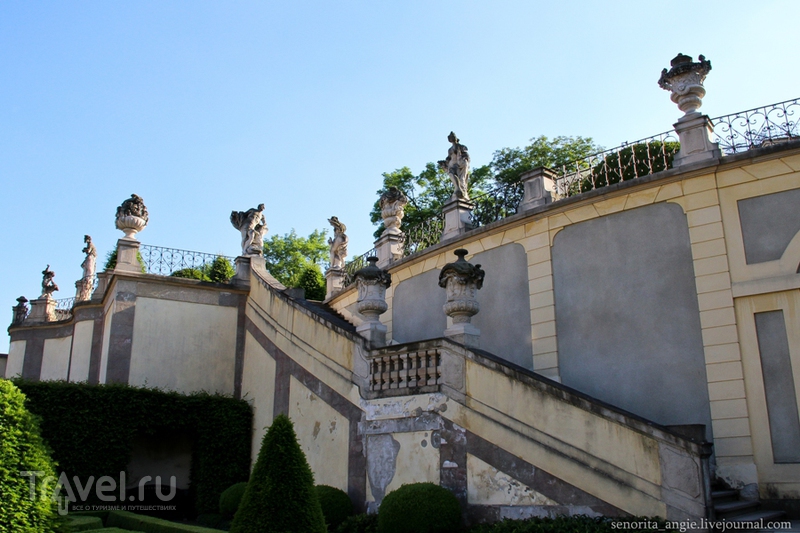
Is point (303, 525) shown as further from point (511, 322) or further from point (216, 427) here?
point (216, 427)

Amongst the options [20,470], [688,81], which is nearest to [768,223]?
[688,81]

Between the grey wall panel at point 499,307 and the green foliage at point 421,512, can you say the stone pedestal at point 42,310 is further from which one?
the green foliage at point 421,512

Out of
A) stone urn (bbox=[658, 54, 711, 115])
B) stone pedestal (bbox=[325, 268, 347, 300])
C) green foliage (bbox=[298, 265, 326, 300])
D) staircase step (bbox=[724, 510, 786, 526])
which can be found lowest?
staircase step (bbox=[724, 510, 786, 526])

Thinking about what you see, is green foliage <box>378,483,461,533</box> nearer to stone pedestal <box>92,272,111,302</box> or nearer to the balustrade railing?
the balustrade railing

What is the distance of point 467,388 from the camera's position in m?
9.61

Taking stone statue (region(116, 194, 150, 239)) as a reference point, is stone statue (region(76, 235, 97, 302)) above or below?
above

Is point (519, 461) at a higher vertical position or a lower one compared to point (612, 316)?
lower

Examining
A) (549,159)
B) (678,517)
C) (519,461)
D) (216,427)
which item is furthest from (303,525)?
(549,159)

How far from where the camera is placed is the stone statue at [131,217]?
1673 cm

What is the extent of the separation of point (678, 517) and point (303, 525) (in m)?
4.15

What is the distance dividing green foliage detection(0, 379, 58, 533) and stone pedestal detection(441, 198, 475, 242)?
9378 mm

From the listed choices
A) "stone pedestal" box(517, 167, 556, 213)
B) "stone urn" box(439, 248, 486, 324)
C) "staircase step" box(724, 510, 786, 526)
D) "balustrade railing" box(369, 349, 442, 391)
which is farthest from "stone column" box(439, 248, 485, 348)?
"staircase step" box(724, 510, 786, 526)

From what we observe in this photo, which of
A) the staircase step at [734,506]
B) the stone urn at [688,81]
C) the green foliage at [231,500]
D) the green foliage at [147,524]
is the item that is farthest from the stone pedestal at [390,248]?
the staircase step at [734,506]

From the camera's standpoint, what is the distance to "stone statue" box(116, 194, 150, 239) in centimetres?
1673
